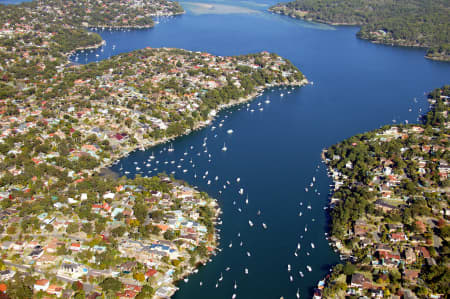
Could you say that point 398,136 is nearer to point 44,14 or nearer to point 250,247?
point 250,247

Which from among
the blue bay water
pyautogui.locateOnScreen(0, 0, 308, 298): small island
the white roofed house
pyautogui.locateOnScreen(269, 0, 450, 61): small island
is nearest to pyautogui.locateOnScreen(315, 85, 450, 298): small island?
the blue bay water

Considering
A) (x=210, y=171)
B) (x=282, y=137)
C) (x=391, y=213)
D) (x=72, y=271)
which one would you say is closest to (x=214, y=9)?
(x=282, y=137)

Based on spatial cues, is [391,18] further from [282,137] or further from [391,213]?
[391,213]

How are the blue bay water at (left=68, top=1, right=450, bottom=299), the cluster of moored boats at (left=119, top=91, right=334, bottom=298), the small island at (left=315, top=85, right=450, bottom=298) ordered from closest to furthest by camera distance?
the small island at (left=315, top=85, right=450, bottom=298) < the blue bay water at (left=68, top=1, right=450, bottom=299) < the cluster of moored boats at (left=119, top=91, right=334, bottom=298)

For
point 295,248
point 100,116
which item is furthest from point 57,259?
point 100,116

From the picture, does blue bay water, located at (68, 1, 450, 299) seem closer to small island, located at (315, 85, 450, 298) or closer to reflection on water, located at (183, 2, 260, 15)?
small island, located at (315, 85, 450, 298)

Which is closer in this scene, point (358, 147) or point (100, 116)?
point (358, 147)
